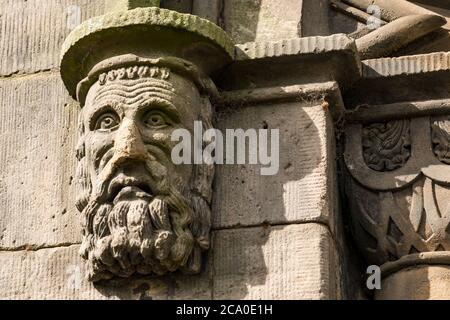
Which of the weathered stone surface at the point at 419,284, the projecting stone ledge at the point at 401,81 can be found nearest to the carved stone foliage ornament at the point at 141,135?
the projecting stone ledge at the point at 401,81

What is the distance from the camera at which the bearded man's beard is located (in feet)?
28.5

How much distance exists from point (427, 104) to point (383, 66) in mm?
264

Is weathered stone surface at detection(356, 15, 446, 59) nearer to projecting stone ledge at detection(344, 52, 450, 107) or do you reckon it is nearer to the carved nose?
projecting stone ledge at detection(344, 52, 450, 107)

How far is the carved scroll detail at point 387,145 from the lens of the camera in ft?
30.1

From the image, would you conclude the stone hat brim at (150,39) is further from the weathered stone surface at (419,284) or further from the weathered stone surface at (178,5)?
the weathered stone surface at (419,284)

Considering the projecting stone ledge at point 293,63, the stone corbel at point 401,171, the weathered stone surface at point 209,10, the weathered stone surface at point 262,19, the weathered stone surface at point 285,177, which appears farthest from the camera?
the weathered stone surface at point 209,10

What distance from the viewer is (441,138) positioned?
917 centimetres

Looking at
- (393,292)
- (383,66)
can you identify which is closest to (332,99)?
(383,66)

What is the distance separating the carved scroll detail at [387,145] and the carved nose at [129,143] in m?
1.09

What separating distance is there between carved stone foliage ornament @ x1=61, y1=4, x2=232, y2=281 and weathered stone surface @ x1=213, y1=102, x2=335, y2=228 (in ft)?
0.36

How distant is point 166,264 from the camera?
28.7 ft

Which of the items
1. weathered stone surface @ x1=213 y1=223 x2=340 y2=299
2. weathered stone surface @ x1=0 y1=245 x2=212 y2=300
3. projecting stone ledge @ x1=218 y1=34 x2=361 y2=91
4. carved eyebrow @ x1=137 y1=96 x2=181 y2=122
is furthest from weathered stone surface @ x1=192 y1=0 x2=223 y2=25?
weathered stone surface @ x1=0 y1=245 x2=212 y2=300
